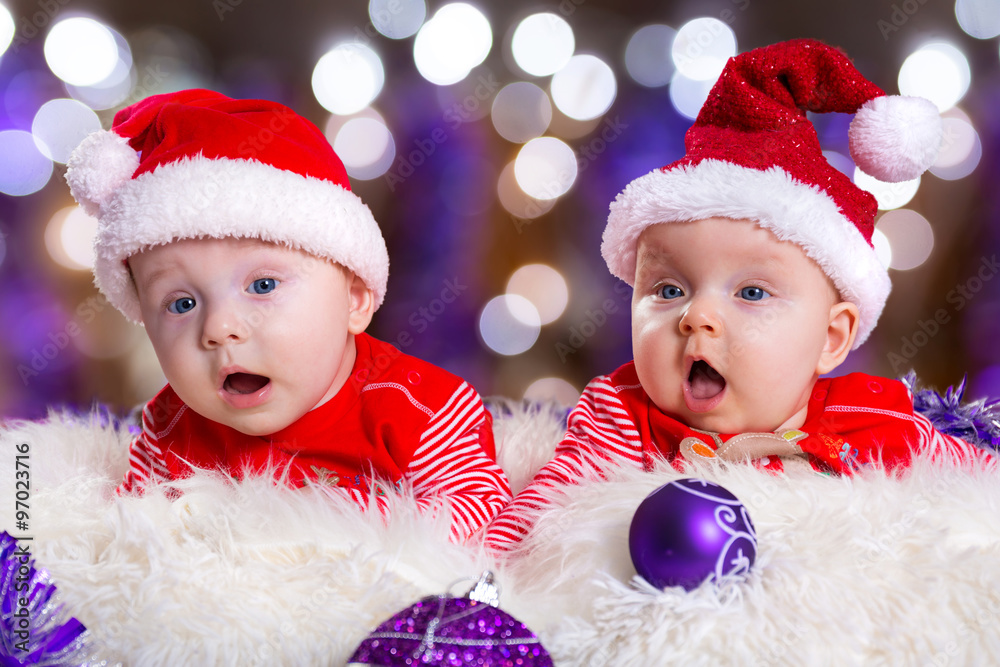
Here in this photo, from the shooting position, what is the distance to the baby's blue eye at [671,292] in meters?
1.03

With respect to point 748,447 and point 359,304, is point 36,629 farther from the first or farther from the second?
point 748,447

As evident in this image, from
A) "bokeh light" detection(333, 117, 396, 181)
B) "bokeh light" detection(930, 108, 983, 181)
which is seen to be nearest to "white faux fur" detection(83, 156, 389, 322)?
"bokeh light" detection(333, 117, 396, 181)

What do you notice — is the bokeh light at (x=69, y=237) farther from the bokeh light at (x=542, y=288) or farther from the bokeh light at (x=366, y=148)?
the bokeh light at (x=542, y=288)

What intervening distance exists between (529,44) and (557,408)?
2.94 ft

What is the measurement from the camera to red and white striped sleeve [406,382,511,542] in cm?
102

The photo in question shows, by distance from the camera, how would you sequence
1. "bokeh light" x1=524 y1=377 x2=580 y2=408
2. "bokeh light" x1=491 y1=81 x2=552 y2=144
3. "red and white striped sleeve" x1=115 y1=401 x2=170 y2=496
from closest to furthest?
"red and white striped sleeve" x1=115 y1=401 x2=170 y2=496 → "bokeh light" x1=491 y1=81 x2=552 y2=144 → "bokeh light" x1=524 y1=377 x2=580 y2=408

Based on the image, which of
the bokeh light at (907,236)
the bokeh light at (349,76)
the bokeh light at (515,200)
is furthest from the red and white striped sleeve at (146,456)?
the bokeh light at (907,236)

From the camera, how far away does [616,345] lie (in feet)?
6.80

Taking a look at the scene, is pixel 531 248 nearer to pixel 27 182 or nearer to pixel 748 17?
pixel 748 17

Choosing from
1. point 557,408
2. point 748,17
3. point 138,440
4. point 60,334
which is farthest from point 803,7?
point 60,334

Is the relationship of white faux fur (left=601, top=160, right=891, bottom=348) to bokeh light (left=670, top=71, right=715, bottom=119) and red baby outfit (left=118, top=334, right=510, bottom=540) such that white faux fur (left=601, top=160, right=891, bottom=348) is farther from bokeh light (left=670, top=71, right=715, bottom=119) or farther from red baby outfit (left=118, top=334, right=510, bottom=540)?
bokeh light (left=670, top=71, right=715, bottom=119)

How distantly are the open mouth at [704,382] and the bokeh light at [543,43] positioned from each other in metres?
1.09

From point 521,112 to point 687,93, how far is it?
393 mm

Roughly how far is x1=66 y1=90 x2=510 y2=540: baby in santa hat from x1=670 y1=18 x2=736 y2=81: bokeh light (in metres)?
1.02
